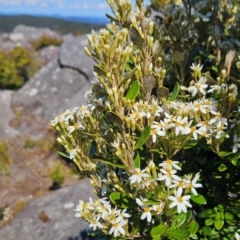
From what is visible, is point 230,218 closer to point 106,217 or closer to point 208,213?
point 208,213

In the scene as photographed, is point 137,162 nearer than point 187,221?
Yes

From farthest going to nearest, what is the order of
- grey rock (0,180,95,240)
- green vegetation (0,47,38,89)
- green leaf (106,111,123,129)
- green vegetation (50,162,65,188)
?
green vegetation (0,47,38,89)
green vegetation (50,162,65,188)
grey rock (0,180,95,240)
green leaf (106,111,123,129)

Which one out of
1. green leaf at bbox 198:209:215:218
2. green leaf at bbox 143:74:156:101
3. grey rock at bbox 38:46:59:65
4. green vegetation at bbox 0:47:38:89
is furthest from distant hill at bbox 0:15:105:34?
green leaf at bbox 143:74:156:101

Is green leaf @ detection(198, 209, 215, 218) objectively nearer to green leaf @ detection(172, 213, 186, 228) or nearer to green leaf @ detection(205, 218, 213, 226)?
green leaf @ detection(205, 218, 213, 226)

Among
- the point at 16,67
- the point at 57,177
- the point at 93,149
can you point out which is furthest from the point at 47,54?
the point at 93,149

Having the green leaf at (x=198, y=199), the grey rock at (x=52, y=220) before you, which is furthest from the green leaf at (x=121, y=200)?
the grey rock at (x=52, y=220)

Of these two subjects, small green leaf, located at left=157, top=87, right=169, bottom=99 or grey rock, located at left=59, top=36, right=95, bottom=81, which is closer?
small green leaf, located at left=157, top=87, right=169, bottom=99

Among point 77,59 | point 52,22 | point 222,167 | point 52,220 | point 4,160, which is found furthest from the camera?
point 52,22
